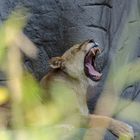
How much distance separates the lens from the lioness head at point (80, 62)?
261 centimetres

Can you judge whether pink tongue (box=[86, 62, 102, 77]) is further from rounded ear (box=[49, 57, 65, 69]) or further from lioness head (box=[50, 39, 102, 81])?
rounded ear (box=[49, 57, 65, 69])

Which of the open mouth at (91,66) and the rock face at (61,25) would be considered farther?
the rock face at (61,25)

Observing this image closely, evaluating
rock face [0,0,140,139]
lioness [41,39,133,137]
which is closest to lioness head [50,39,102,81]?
lioness [41,39,133,137]

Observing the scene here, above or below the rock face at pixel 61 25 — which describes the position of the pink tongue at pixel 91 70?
above

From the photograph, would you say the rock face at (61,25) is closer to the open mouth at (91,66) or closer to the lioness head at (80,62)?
the lioness head at (80,62)

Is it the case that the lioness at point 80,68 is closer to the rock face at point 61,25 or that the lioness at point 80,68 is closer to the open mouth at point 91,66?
the open mouth at point 91,66

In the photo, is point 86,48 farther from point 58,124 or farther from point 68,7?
point 58,124

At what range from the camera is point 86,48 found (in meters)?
2.68

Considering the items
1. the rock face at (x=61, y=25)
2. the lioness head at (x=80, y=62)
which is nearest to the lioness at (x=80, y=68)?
the lioness head at (x=80, y=62)

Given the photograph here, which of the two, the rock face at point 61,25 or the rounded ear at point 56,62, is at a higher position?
the rounded ear at point 56,62

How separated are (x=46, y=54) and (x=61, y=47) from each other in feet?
0.39

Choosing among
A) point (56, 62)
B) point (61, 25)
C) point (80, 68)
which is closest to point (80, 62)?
point (80, 68)

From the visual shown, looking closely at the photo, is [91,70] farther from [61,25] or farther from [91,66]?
[61,25]

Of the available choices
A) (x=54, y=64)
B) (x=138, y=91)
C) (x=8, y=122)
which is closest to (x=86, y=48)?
(x=54, y=64)
